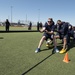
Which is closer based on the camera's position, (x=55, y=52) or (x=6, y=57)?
(x=6, y=57)

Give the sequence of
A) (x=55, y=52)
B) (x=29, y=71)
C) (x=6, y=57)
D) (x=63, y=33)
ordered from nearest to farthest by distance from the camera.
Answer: (x=29, y=71) → (x=6, y=57) → (x=55, y=52) → (x=63, y=33)

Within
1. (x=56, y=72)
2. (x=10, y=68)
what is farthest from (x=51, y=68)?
(x=10, y=68)

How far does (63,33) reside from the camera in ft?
27.1

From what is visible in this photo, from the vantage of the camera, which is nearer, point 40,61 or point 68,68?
point 68,68

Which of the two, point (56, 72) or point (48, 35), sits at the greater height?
point (48, 35)

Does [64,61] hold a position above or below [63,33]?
below

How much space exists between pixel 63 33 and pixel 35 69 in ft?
11.9

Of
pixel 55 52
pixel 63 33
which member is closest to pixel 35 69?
pixel 55 52

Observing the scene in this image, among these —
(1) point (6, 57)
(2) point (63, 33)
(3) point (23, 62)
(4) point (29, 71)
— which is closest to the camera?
(4) point (29, 71)

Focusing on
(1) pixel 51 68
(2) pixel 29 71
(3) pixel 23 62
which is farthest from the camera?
(3) pixel 23 62

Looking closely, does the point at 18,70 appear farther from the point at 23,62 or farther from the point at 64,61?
the point at 64,61

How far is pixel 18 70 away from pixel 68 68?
153 cm

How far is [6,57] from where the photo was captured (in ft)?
20.6

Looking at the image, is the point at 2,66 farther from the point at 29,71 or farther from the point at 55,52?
the point at 55,52
